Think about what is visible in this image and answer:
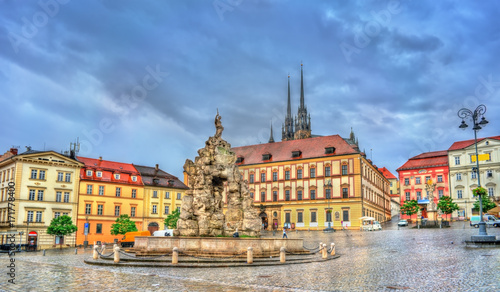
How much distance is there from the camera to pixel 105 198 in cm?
6353

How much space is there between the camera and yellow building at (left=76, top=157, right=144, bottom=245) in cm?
6103

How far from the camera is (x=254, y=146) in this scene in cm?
8662

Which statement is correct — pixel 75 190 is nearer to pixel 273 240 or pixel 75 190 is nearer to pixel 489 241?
pixel 273 240

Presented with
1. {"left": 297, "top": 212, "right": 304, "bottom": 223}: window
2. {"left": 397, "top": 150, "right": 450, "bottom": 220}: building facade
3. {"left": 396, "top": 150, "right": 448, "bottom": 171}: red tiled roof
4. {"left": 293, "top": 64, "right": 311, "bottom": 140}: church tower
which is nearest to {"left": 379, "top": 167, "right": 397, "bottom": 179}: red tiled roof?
{"left": 293, "top": 64, "right": 311, "bottom": 140}: church tower

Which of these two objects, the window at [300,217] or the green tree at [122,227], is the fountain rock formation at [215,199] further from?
the window at [300,217]

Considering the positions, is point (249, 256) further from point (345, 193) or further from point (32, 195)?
point (345, 193)

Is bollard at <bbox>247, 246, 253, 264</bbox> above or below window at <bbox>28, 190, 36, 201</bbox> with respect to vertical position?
below

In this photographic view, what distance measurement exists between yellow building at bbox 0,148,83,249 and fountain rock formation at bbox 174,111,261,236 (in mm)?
33777

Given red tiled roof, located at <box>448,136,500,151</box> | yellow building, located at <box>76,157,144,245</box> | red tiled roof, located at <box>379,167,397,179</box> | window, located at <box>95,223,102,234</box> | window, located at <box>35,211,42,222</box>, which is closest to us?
window, located at <box>35,211,42,222</box>

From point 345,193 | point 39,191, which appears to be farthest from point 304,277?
point 345,193

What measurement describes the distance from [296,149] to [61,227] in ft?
138

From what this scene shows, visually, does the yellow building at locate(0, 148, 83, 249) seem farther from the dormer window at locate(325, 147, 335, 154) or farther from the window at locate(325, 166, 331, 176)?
the dormer window at locate(325, 147, 335, 154)

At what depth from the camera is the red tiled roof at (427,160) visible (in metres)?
86.5

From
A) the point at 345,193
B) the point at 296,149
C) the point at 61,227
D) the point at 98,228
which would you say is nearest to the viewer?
the point at 61,227
